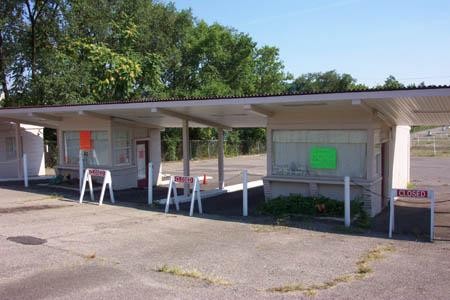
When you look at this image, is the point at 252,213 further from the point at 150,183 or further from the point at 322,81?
the point at 322,81

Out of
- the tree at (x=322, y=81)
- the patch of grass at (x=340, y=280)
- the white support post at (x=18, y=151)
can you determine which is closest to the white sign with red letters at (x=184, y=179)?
the patch of grass at (x=340, y=280)

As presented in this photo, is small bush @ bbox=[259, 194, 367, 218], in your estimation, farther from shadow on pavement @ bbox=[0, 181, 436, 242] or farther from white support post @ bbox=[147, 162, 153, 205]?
white support post @ bbox=[147, 162, 153, 205]

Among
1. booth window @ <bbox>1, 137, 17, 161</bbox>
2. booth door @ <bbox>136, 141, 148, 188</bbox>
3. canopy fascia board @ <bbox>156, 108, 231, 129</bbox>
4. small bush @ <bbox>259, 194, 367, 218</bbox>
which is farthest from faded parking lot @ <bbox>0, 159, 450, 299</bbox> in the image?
booth window @ <bbox>1, 137, 17, 161</bbox>

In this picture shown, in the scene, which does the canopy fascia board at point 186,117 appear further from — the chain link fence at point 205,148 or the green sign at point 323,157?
the chain link fence at point 205,148

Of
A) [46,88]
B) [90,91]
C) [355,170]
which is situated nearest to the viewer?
[355,170]

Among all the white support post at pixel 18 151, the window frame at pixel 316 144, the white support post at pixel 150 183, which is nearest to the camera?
the window frame at pixel 316 144

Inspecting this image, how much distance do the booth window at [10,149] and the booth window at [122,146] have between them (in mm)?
7060

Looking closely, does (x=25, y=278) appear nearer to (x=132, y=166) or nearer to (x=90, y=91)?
(x=132, y=166)

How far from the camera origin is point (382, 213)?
42.1 ft

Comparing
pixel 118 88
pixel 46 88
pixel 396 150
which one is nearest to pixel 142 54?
pixel 118 88

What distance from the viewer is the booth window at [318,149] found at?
11.9 meters

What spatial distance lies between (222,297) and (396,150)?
38.5 feet

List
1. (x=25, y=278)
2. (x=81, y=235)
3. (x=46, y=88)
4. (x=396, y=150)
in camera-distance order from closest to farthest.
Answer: (x=25, y=278) < (x=81, y=235) < (x=396, y=150) < (x=46, y=88)

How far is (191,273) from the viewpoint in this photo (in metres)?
6.96
